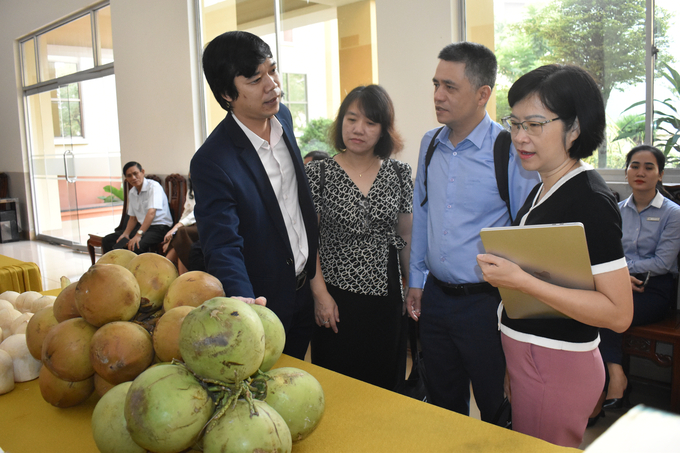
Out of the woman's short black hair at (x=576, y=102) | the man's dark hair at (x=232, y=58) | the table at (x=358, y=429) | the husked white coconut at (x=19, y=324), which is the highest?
the man's dark hair at (x=232, y=58)

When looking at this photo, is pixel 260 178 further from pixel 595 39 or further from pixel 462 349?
pixel 595 39

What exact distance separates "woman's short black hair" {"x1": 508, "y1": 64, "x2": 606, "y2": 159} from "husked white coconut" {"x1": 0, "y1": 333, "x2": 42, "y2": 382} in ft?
4.51

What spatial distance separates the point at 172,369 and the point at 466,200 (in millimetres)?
1335

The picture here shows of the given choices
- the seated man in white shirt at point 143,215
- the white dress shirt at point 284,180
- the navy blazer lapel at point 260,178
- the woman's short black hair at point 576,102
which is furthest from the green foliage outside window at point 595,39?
the seated man in white shirt at point 143,215

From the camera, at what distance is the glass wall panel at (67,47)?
26.5 feet

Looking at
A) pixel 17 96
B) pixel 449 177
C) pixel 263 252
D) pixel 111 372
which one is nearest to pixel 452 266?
pixel 449 177

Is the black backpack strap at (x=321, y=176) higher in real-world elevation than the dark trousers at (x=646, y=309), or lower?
higher

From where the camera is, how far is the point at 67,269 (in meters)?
7.03

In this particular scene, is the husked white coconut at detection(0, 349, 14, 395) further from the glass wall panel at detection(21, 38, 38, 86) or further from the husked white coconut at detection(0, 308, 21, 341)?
the glass wall panel at detection(21, 38, 38, 86)

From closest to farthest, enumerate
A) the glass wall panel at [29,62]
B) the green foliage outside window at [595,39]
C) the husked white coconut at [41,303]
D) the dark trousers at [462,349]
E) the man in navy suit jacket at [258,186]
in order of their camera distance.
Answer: the husked white coconut at [41,303]
the man in navy suit jacket at [258,186]
the dark trousers at [462,349]
the green foliage outside window at [595,39]
the glass wall panel at [29,62]

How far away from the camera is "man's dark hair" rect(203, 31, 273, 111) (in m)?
1.53

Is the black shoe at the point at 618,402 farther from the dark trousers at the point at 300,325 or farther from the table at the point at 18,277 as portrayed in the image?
the table at the point at 18,277

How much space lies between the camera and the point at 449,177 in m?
1.82

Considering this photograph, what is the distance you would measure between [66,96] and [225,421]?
9.59 meters
